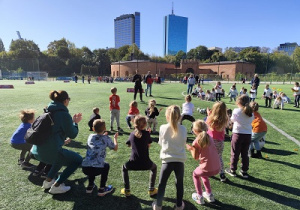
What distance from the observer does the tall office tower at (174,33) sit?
16150cm

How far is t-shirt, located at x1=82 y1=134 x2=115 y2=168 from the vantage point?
11.5ft

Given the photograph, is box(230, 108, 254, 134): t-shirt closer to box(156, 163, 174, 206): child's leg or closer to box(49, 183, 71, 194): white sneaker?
box(156, 163, 174, 206): child's leg

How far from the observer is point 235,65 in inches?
2854

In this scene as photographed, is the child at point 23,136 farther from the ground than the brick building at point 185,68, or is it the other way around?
the brick building at point 185,68

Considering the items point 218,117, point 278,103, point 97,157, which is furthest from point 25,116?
point 278,103

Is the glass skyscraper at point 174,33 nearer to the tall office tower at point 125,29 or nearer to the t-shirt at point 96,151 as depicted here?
the tall office tower at point 125,29

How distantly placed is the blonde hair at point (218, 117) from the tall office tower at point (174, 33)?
16606 centimetres

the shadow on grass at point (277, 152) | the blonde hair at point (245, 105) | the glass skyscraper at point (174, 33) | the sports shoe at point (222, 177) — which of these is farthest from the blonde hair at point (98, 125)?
the glass skyscraper at point (174, 33)

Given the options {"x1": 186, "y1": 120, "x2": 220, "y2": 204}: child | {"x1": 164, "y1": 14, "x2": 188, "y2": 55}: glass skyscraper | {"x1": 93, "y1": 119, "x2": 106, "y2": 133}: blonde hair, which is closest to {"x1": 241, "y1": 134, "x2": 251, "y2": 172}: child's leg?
{"x1": 186, "y1": 120, "x2": 220, "y2": 204}: child

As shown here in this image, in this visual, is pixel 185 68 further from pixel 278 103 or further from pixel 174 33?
pixel 174 33

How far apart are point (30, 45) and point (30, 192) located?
10283 cm

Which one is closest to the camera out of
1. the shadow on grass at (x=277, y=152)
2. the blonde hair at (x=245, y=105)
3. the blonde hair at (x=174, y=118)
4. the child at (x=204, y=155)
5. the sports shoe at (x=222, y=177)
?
the blonde hair at (x=174, y=118)

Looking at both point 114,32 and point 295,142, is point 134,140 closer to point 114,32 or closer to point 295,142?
point 295,142

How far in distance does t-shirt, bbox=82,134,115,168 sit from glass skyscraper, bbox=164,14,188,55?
16676cm
